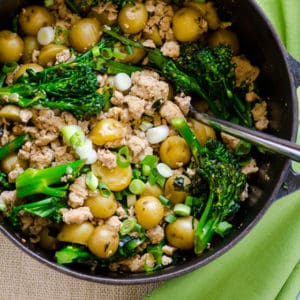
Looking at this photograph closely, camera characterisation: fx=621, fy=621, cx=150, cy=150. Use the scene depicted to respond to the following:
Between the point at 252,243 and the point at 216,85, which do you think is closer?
the point at 216,85

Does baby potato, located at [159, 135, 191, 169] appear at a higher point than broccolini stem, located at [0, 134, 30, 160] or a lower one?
higher

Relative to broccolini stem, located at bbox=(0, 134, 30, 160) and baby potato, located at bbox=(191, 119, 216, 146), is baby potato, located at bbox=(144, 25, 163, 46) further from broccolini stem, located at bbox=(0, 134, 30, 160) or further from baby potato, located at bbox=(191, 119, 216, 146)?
broccolini stem, located at bbox=(0, 134, 30, 160)

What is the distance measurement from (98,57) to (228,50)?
18.7 inches

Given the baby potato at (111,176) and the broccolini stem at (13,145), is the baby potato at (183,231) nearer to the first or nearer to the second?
the baby potato at (111,176)

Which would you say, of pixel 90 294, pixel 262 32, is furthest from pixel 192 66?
pixel 90 294

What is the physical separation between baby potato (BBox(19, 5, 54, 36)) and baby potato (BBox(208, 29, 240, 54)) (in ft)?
2.02

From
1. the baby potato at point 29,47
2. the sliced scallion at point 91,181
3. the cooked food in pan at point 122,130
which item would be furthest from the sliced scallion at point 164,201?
the baby potato at point 29,47

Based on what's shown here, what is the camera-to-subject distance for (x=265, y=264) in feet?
8.05

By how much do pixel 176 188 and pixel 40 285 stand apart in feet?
2.55

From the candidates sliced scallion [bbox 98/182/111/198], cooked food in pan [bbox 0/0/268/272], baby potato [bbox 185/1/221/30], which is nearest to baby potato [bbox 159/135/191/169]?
cooked food in pan [bbox 0/0/268/272]

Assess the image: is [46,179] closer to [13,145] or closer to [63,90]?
[13,145]

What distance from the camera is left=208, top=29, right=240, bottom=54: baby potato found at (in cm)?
237

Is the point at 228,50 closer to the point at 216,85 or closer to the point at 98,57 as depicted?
the point at 216,85

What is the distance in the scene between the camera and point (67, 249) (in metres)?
2.15
